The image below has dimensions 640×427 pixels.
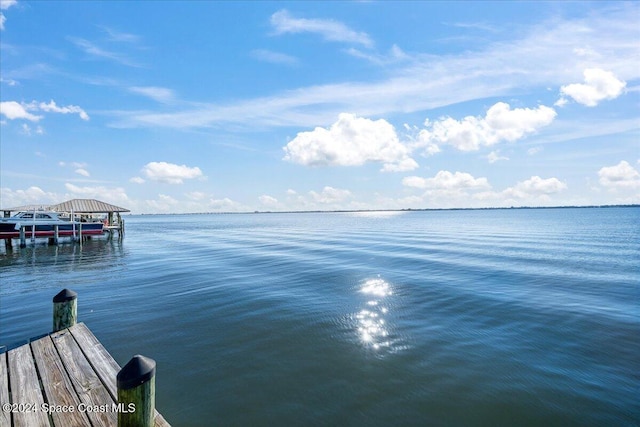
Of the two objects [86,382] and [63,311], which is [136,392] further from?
[63,311]

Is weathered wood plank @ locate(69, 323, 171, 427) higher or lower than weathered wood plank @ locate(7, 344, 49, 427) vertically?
higher

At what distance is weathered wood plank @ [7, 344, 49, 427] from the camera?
4.45 metres

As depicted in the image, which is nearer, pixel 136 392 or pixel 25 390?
pixel 136 392

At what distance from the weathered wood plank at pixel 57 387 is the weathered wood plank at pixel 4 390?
43 cm

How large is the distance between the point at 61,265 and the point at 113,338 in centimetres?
1821

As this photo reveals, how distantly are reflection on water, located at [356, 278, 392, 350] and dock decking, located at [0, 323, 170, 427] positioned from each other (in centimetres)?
588

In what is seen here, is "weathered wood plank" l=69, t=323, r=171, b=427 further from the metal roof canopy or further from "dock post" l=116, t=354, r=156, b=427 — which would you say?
the metal roof canopy

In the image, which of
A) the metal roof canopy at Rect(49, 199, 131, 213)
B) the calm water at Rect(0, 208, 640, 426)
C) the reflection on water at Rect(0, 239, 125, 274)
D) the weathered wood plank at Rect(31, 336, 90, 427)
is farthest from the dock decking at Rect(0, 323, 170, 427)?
the metal roof canopy at Rect(49, 199, 131, 213)

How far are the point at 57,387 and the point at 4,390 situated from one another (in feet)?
2.67

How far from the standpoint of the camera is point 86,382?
535 centimetres

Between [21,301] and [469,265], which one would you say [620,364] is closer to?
[469,265]

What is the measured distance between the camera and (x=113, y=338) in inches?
357

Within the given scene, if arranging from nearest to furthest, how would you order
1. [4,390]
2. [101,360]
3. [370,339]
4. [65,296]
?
[4,390], [101,360], [65,296], [370,339]

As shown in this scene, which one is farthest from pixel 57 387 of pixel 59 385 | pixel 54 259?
pixel 54 259
